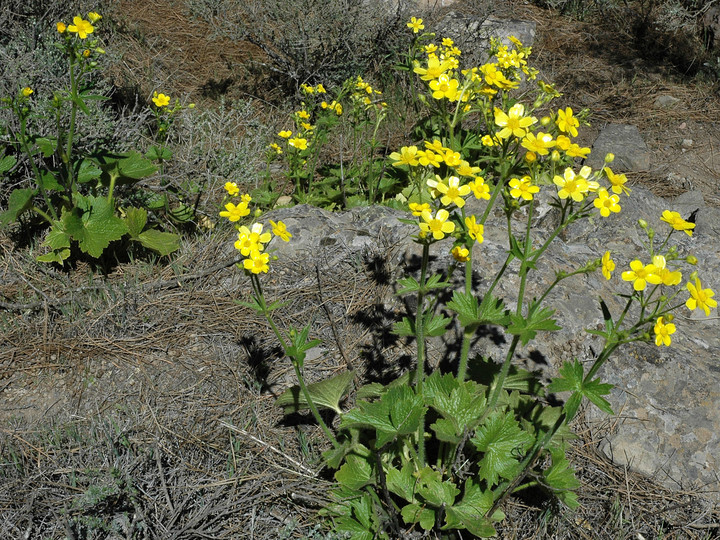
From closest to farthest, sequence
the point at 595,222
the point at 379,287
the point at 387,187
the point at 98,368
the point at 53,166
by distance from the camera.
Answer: the point at 98,368
the point at 379,287
the point at 595,222
the point at 53,166
the point at 387,187

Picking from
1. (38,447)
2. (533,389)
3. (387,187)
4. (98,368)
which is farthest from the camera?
(387,187)

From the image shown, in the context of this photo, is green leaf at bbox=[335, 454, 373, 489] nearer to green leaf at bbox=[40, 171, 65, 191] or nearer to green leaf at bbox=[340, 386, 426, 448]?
green leaf at bbox=[340, 386, 426, 448]

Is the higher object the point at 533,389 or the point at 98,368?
the point at 533,389

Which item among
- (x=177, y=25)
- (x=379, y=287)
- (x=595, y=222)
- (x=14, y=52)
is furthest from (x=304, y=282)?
(x=177, y=25)

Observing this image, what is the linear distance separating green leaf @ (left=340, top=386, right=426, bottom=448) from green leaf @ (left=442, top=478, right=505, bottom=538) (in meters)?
0.38

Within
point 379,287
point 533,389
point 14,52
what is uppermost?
point 14,52

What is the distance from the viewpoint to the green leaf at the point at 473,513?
1752 mm

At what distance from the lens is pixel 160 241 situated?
3.18 meters

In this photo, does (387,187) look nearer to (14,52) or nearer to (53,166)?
(53,166)

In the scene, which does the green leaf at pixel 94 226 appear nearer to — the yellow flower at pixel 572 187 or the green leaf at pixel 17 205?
the green leaf at pixel 17 205

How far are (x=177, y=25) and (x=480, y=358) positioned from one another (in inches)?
206

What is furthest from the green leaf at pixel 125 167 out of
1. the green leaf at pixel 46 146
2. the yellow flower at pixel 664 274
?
the yellow flower at pixel 664 274

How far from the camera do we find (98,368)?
2.60 meters

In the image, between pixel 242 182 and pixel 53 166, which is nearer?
pixel 53 166
